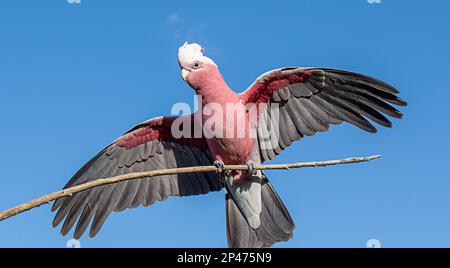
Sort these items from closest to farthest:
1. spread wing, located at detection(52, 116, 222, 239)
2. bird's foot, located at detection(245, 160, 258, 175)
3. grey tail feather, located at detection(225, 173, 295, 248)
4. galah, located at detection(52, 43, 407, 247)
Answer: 1. bird's foot, located at detection(245, 160, 258, 175)
2. galah, located at detection(52, 43, 407, 247)
3. grey tail feather, located at detection(225, 173, 295, 248)
4. spread wing, located at detection(52, 116, 222, 239)

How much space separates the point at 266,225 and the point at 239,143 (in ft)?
4.39

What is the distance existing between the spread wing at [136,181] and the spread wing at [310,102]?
1.11 metres

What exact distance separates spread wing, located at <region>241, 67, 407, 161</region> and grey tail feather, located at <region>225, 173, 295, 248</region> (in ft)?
2.19

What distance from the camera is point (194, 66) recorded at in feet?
22.8

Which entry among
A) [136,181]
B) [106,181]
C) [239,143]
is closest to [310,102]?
[239,143]

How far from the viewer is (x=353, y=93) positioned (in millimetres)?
6898

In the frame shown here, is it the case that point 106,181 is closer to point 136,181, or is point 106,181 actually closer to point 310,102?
point 310,102

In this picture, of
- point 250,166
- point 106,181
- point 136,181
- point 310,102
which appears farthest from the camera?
point 136,181

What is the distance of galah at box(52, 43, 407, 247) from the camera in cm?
692

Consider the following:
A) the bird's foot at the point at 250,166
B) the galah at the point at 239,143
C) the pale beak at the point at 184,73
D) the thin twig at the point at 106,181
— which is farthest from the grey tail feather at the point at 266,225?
the thin twig at the point at 106,181

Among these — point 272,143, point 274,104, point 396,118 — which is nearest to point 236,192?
point 272,143

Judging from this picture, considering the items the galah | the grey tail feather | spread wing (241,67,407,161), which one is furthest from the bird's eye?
the grey tail feather

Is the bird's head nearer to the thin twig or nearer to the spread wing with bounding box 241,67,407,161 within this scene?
the spread wing with bounding box 241,67,407,161

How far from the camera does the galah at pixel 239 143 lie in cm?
692
